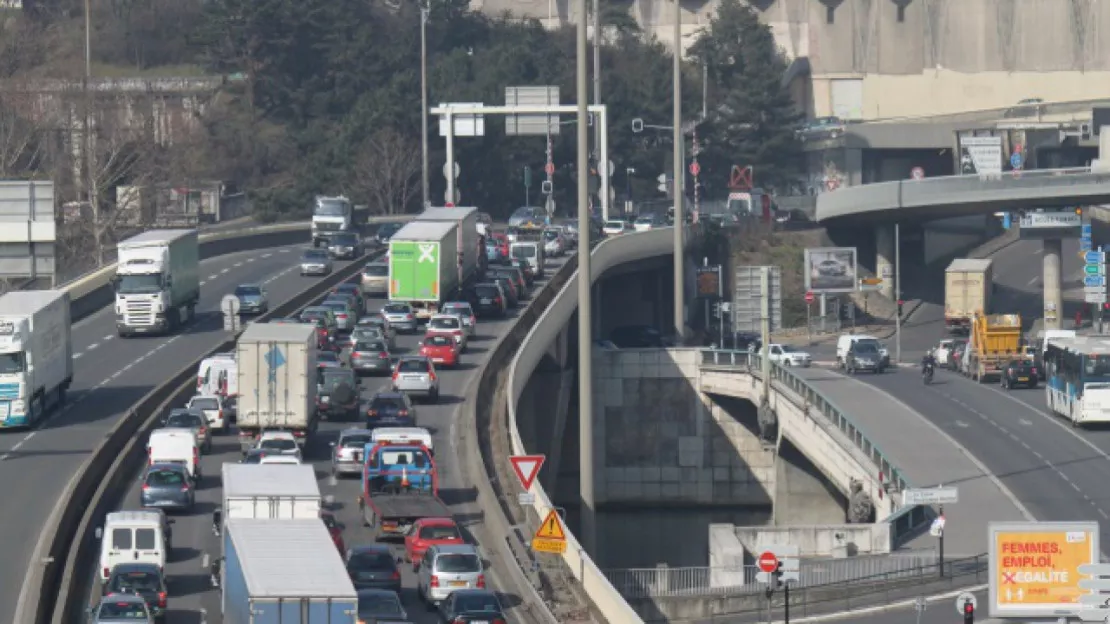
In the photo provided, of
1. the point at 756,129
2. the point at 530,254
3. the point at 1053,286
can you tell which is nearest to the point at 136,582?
the point at 530,254

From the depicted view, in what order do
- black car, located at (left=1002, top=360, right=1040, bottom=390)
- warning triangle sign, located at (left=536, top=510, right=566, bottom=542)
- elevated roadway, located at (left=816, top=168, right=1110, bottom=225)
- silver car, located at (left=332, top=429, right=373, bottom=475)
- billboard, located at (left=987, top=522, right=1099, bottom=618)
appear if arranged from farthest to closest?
elevated roadway, located at (left=816, top=168, right=1110, bottom=225)
black car, located at (left=1002, top=360, right=1040, bottom=390)
silver car, located at (left=332, top=429, right=373, bottom=475)
billboard, located at (left=987, top=522, right=1099, bottom=618)
warning triangle sign, located at (left=536, top=510, right=566, bottom=542)

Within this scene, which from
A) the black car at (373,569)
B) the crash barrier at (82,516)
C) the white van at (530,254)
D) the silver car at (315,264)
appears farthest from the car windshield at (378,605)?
the silver car at (315,264)

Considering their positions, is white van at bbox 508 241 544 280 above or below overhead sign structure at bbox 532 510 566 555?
above

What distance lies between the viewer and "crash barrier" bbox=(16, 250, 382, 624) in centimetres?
4059

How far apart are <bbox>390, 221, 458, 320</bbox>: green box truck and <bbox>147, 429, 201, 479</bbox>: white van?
30.4 metres

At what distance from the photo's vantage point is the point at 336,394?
64.0 metres

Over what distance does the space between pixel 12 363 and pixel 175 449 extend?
8007 mm

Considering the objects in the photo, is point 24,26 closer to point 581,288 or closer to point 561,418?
point 561,418

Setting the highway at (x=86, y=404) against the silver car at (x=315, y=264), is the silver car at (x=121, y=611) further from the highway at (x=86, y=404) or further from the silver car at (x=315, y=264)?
the silver car at (x=315, y=264)

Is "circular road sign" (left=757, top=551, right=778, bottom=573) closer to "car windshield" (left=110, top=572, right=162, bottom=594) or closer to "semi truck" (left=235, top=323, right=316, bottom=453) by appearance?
"car windshield" (left=110, top=572, right=162, bottom=594)

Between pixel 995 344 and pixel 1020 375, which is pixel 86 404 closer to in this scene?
pixel 1020 375

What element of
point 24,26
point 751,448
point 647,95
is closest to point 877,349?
point 751,448

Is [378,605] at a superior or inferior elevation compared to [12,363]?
inferior

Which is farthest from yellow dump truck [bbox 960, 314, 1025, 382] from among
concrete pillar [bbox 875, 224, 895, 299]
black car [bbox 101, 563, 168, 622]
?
black car [bbox 101, 563, 168, 622]
